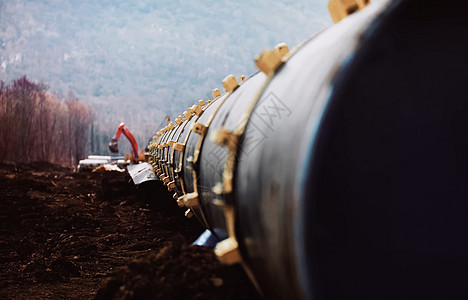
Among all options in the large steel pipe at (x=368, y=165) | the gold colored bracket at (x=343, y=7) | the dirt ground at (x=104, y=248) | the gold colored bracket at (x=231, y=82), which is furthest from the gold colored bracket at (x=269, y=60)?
the dirt ground at (x=104, y=248)

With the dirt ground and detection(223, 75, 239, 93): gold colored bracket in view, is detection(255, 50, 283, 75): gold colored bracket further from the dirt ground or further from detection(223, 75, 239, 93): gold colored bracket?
the dirt ground

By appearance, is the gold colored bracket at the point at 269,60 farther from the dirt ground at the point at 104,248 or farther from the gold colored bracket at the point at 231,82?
the dirt ground at the point at 104,248

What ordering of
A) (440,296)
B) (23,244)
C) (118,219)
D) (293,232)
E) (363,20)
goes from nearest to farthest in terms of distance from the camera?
(293,232), (363,20), (440,296), (23,244), (118,219)

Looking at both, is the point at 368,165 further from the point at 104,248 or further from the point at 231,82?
the point at 104,248

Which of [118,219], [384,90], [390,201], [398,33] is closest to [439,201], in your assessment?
[390,201]

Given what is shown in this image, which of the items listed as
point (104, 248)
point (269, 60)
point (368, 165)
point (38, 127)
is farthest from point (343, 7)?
point (38, 127)

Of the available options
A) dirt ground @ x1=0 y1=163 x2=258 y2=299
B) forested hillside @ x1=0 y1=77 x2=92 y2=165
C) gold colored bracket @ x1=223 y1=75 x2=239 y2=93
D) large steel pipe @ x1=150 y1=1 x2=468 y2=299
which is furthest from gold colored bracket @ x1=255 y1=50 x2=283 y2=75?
forested hillside @ x1=0 y1=77 x2=92 y2=165

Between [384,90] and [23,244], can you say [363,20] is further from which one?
[23,244]

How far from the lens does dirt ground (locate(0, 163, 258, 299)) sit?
187 centimetres

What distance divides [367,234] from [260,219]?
36 cm

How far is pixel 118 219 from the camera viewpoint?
6809 millimetres

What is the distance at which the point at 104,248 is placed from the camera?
492 cm

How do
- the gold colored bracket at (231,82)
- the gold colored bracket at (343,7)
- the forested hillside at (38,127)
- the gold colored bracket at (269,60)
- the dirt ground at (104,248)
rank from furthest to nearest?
1. the forested hillside at (38,127)
2. the gold colored bracket at (231,82)
3. the dirt ground at (104,248)
4. the gold colored bracket at (269,60)
5. the gold colored bracket at (343,7)

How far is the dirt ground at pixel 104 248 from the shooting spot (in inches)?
73.7
